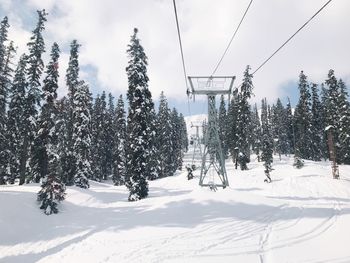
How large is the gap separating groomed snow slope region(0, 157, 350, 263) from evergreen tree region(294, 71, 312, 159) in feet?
178

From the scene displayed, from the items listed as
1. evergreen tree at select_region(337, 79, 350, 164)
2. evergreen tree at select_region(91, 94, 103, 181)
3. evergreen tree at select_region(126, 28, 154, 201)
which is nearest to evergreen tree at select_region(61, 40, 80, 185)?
evergreen tree at select_region(126, 28, 154, 201)

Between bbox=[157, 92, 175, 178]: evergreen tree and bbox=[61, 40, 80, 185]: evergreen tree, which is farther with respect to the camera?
bbox=[157, 92, 175, 178]: evergreen tree

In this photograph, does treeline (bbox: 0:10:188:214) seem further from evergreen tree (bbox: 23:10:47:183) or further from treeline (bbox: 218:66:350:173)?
treeline (bbox: 218:66:350:173)

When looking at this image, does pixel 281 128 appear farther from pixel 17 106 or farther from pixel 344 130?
pixel 17 106

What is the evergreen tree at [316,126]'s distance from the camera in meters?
73.6

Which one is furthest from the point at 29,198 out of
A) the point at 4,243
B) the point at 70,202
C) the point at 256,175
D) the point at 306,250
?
the point at 256,175

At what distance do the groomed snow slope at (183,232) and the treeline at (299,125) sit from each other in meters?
A: 25.0

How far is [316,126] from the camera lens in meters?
74.9

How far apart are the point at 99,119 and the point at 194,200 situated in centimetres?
5076

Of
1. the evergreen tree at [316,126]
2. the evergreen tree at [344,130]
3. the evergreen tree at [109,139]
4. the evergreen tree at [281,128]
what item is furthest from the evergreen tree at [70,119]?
the evergreen tree at [281,128]

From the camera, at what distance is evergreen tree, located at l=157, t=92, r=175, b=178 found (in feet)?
221

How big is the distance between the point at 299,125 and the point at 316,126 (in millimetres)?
4572

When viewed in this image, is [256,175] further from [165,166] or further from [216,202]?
[216,202]

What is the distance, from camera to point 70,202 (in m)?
26.3
